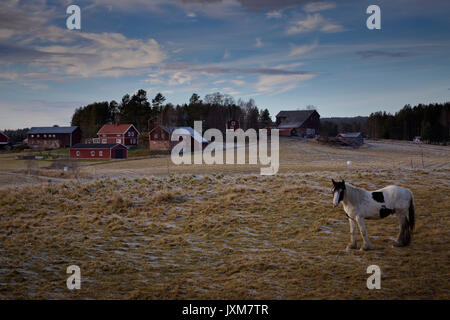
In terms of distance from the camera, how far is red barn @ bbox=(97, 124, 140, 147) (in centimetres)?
8169

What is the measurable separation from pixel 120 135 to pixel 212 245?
2937 inches

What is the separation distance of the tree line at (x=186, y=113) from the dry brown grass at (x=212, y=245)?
81854 mm

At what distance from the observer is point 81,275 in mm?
9750

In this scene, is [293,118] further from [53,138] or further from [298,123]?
[53,138]

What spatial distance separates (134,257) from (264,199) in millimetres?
8418

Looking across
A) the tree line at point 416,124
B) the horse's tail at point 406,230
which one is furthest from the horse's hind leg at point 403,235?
the tree line at point 416,124

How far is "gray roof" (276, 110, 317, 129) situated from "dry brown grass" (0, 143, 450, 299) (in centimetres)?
6885

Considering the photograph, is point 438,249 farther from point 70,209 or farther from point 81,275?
point 70,209

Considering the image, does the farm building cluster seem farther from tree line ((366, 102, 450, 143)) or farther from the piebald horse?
the piebald horse

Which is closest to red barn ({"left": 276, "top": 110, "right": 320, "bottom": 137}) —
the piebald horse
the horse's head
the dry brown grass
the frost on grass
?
the dry brown grass

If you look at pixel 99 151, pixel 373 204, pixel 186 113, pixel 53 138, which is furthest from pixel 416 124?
pixel 373 204

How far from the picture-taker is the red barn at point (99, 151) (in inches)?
2638

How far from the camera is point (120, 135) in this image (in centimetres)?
8156

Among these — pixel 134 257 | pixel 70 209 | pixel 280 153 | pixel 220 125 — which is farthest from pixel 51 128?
pixel 134 257
